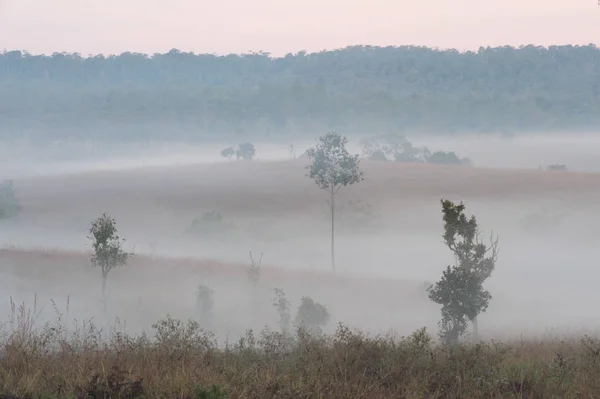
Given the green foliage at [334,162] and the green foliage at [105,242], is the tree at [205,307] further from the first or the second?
the green foliage at [334,162]

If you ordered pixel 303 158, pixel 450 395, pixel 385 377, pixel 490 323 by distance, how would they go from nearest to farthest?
1. pixel 450 395
2. pixel 385 377
3. pixel 490 323
4. pixel 303 158

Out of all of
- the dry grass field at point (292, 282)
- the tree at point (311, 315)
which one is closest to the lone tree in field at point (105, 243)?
the dry grass field at point (292, 282)

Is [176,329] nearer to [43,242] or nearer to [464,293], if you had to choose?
[464,293]

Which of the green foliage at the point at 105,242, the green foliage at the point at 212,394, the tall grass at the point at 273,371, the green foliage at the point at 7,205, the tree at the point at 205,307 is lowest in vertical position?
the tree at the point at 205,307

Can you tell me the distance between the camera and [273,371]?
8992mm

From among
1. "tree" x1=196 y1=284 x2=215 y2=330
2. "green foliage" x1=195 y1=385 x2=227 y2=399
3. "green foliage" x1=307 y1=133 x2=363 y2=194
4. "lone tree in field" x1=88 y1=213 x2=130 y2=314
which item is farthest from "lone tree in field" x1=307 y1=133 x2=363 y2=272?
"green foliage" x1=195 y1=385 x2=227 y2=399

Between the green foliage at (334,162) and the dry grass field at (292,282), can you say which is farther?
the green foliage at (334,162)

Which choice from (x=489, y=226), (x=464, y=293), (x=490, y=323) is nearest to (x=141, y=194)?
(x=489, y=226)

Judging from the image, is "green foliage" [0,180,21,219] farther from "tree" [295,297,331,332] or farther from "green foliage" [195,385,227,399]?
"green foliage" [195,385,227,399]

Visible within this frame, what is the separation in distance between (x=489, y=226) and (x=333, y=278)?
4626 centimetres

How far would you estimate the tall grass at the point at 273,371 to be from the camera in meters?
7.66

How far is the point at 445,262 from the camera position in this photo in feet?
292

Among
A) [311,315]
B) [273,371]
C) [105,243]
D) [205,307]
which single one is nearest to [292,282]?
[205,307]

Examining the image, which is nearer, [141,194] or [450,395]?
[450,395]
